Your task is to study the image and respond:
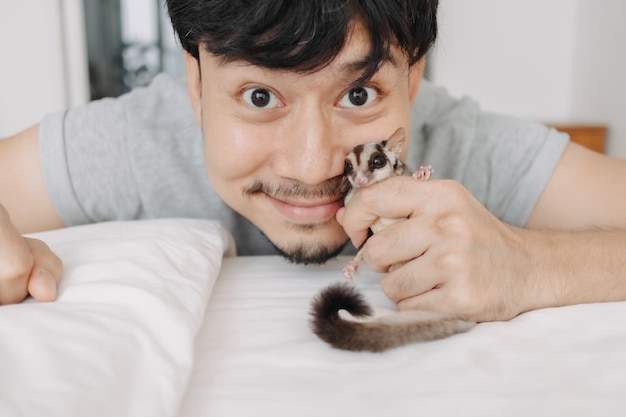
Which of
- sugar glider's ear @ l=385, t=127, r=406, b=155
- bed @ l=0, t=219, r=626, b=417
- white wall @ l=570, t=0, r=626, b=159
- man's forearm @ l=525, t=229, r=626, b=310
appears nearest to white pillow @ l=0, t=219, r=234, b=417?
bed @ l=0, t=219, r=626, b=417

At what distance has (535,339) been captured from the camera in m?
0.75

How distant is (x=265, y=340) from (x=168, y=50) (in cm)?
238

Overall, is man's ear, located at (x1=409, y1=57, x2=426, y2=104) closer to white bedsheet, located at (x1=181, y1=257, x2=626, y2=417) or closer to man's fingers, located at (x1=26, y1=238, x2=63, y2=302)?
white bedsheet, located at (x1=181, y1=257, x2=626, y2=417)

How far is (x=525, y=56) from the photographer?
2953 mm

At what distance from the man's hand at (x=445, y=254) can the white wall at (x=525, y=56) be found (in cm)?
204

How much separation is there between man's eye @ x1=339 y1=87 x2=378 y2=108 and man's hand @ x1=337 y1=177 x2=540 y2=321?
0.17 m

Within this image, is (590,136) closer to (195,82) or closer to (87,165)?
(195,82)

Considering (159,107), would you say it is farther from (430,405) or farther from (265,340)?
(430,405)

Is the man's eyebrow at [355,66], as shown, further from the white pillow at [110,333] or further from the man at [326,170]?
the white pillow at [110,333]

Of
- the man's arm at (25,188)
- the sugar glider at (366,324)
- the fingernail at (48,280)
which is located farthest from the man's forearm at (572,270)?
the man's arm at (25,188)

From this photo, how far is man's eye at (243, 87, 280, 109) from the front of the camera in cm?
96

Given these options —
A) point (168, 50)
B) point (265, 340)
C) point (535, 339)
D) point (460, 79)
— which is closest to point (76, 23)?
point (168, 50)

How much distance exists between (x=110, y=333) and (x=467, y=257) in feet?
1.74

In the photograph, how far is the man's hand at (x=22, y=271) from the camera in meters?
0.73
